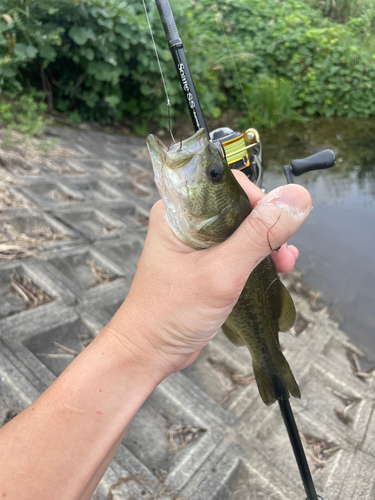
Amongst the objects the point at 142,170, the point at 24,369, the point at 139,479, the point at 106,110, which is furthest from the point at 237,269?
the point at 106,110

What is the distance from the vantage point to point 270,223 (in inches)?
51.0

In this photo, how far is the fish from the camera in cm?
135

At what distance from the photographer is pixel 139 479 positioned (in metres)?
1.80

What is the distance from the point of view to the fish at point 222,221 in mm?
1347

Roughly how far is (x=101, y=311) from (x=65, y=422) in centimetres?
144

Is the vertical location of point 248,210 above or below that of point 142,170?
above

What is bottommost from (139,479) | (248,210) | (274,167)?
(274,167)

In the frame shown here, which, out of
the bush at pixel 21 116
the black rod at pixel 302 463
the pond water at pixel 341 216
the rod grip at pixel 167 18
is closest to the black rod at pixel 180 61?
the rod grip at pixel 167 18

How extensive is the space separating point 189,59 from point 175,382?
6.05 metres

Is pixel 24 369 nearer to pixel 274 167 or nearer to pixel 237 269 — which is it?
pixel 237 269

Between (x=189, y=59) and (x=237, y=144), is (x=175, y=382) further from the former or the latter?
(x=189, y=59)

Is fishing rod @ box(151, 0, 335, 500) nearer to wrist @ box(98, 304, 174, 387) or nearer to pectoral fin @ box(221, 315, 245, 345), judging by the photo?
pectoral fin @ box(221, 315, 245, 345)

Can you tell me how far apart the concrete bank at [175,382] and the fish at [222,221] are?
2.22ft

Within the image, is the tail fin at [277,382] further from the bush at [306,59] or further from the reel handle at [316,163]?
the bush at [306,59]
